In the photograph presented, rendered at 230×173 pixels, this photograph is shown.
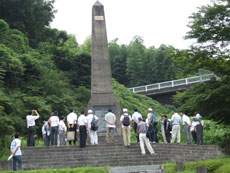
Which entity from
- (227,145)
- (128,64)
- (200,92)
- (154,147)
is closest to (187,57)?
(200,92)

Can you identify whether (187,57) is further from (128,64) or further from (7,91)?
(128,64)

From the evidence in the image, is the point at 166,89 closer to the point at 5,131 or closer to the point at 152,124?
the point at 152,124

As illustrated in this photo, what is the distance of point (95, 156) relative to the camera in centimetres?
1489

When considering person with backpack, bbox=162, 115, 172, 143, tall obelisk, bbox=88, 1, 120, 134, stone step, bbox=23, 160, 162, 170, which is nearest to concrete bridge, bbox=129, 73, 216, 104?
tall obelisk, bbox=88, 1, 120, 134

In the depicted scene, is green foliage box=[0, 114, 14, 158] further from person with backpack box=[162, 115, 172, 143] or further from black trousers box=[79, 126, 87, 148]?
person with backpack box=[162, 115, 172, 143]

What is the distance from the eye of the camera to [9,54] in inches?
1112

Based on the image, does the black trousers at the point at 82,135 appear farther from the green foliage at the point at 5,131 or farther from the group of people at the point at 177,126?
the group of people at the point at 177,126

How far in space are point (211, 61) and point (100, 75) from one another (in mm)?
9766

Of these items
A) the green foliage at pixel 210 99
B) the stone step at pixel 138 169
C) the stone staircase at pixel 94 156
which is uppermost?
the green foliage at pixel 210 99

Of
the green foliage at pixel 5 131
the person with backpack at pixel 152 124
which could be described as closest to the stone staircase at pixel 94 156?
the green foliage at pixel 5 131

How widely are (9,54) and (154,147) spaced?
52.5 ft

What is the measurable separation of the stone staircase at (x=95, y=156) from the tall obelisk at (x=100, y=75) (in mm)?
4921

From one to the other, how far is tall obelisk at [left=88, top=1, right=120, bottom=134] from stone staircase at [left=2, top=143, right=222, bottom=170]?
A: 16.1ft

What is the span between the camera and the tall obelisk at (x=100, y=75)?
814 inches
